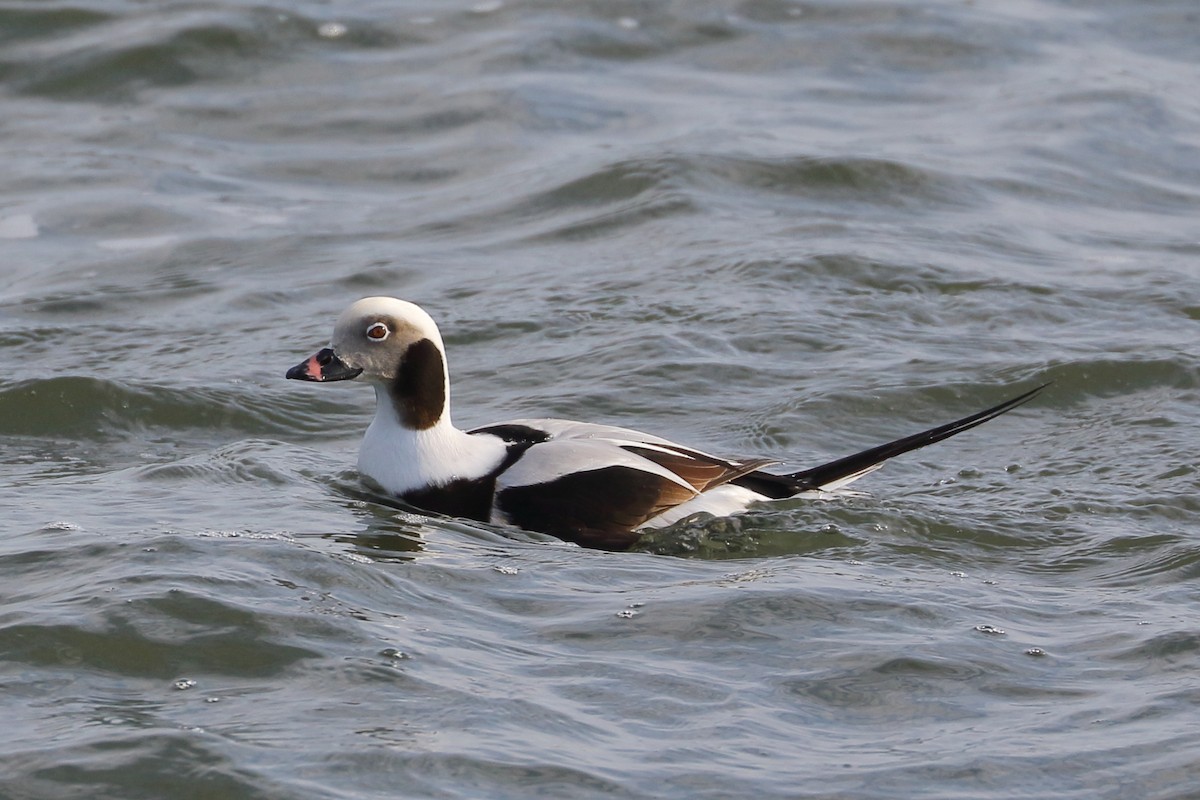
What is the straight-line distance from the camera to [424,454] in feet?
23.5

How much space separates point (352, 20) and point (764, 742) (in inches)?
486

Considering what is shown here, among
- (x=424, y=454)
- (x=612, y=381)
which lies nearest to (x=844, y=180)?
(x=612, y=381)

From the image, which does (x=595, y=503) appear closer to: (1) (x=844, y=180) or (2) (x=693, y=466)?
(2) (x=693, y=466)

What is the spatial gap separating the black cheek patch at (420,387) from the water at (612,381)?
0.39 meters

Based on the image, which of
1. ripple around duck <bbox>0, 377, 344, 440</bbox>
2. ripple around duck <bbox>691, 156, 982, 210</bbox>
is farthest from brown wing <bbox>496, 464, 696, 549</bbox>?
ripple around duck <bbox>691, 156, 982, 210</bbox>

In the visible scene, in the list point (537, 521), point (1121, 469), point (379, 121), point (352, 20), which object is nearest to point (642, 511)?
point (537, 521)

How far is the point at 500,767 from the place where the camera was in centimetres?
487

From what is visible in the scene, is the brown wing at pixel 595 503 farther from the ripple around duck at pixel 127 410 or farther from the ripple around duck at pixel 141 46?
the ripple around duck at pixel 141 46

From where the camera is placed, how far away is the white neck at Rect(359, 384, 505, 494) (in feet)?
23.3

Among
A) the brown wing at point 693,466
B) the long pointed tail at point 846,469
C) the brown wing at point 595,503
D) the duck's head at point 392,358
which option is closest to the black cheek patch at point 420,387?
the duck's head at point 392,358

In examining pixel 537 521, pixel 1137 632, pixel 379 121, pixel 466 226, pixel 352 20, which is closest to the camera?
pixel 1137 632

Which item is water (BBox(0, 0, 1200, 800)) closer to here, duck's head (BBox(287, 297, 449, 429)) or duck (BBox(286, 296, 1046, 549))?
duck (BBox(286, 296, 1046, 549))

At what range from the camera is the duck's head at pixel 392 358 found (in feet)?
23.7

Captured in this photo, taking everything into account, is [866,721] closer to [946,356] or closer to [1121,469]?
[1121,469]
